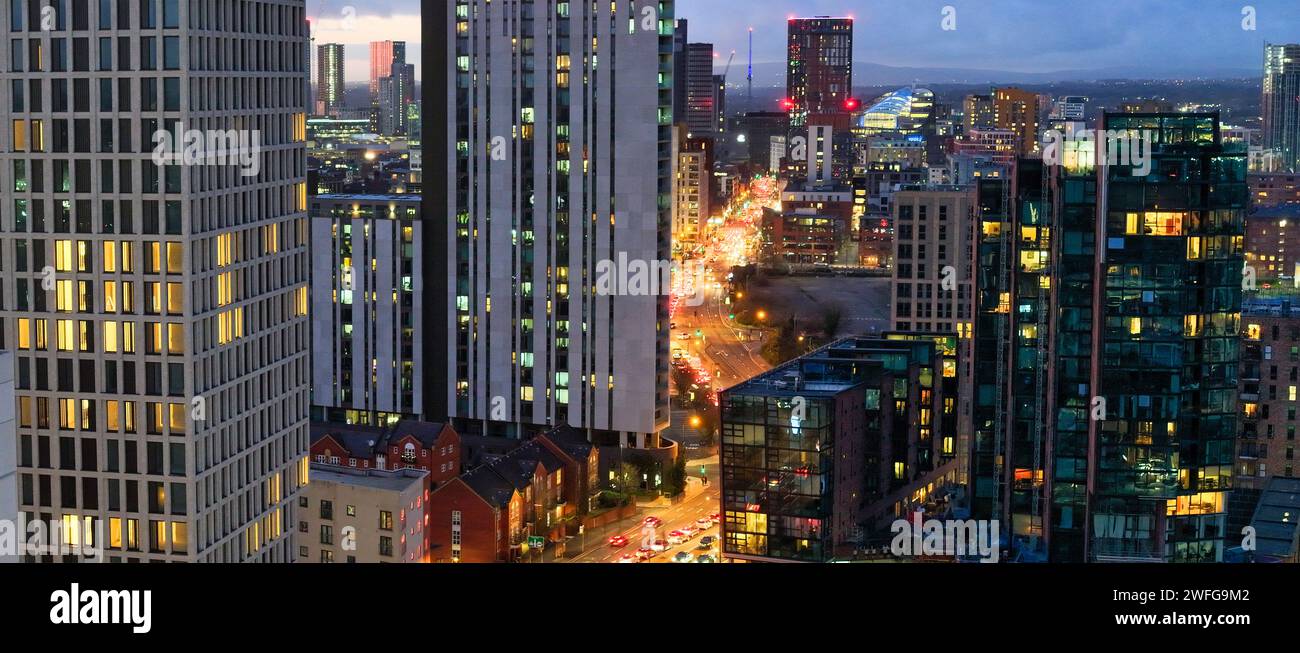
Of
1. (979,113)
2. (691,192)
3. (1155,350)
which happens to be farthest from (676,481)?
(979,113)

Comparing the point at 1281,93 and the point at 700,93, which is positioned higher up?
the point at 700,93

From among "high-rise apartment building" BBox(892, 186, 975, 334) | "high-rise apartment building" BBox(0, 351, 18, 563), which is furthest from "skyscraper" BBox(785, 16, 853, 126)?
"high-rise apartment building" BBox(0, 351, 18, 563)

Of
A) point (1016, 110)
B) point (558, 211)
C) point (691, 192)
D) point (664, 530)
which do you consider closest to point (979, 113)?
point (1016, 110)

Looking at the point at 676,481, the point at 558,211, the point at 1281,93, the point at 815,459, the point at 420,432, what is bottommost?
the point at 676,481

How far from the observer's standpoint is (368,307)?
40.8 metres

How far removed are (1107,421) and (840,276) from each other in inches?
2046

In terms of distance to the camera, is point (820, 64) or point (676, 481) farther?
point (820, 64)

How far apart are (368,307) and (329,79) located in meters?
22.4

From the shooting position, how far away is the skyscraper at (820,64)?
90375 millimetres

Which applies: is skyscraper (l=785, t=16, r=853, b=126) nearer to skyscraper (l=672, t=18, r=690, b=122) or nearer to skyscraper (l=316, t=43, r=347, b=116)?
skyscraper (l=672, t=18, r=690, b=122)

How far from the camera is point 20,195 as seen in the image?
1825 centimetres

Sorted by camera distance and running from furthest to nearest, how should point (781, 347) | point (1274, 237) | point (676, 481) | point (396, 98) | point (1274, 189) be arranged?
point (1274, 189) < point (396, 98) < point (1274, 237) < point (781, 347) < point (676, 481)

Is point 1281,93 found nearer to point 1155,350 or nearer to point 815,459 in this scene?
point 1155,350

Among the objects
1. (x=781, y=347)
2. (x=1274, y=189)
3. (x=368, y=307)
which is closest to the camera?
(x=368, y=307)
